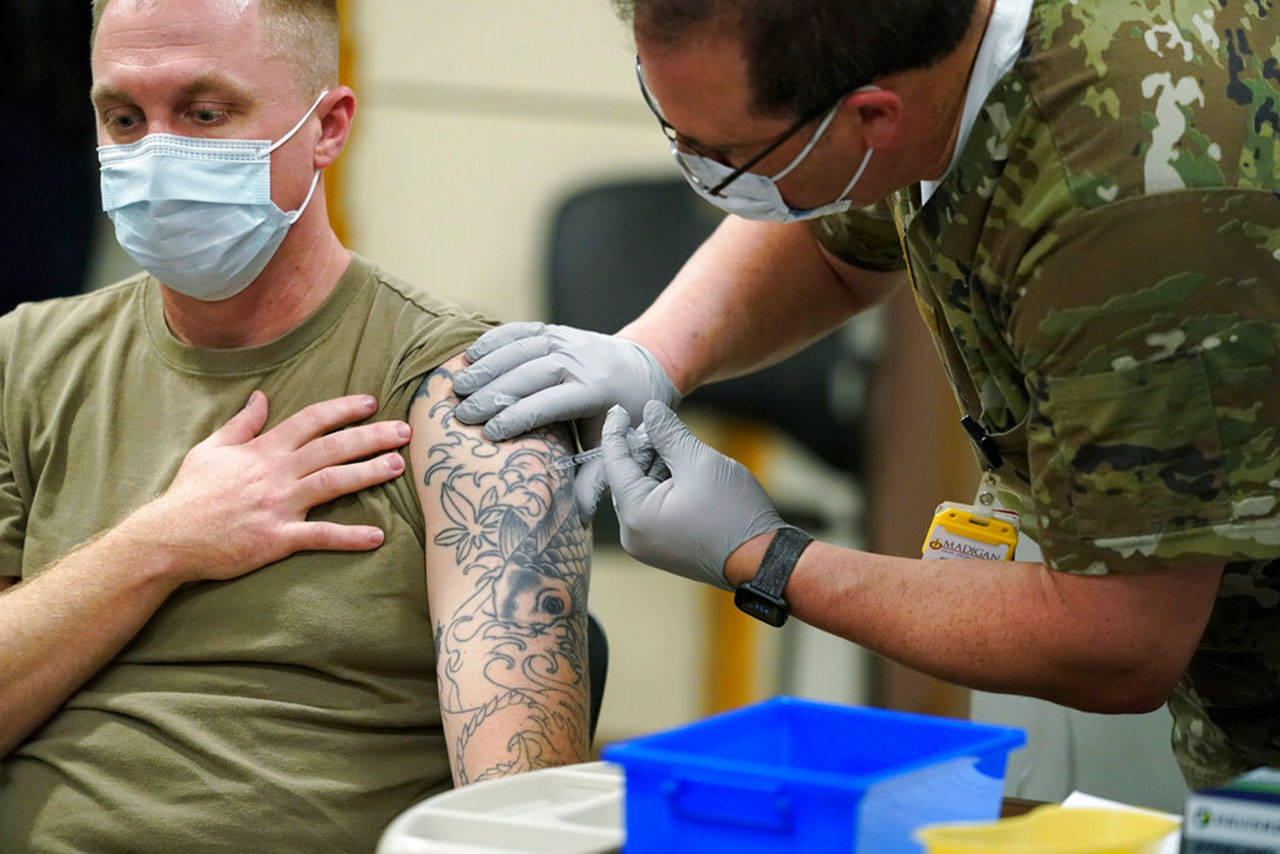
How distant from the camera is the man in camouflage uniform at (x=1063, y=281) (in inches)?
52.6

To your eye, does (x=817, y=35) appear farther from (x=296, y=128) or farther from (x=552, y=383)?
(x=296, y=128)

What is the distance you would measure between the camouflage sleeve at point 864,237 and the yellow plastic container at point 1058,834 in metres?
1.01

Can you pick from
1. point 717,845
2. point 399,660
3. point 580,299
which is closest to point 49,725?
point 399,660

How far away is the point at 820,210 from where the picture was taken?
1582 mm

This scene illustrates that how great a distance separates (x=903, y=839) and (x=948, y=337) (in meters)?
0.79

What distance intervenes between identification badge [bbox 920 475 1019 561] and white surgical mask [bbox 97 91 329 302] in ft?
3.04

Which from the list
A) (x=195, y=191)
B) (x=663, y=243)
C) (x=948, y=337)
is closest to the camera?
(x=948, y=337)

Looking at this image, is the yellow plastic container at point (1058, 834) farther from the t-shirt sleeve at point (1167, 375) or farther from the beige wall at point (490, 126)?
the beige wall at point (490, 126)

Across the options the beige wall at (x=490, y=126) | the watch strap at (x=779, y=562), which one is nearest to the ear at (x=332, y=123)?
the watch strap at (x=779, y=562)

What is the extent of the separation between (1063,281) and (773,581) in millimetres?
434

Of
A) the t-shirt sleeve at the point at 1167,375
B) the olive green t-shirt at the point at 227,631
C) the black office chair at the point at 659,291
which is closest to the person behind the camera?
the t-shirt sleeve at the point at 1167,375

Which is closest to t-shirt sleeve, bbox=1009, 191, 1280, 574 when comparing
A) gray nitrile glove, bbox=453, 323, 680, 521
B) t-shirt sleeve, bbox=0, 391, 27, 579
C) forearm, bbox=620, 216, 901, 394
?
gray nitrile glove, bbox=453, 323, 680, 521

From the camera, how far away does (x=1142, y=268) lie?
1.33 m

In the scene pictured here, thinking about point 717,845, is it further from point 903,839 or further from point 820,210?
point 820,210
